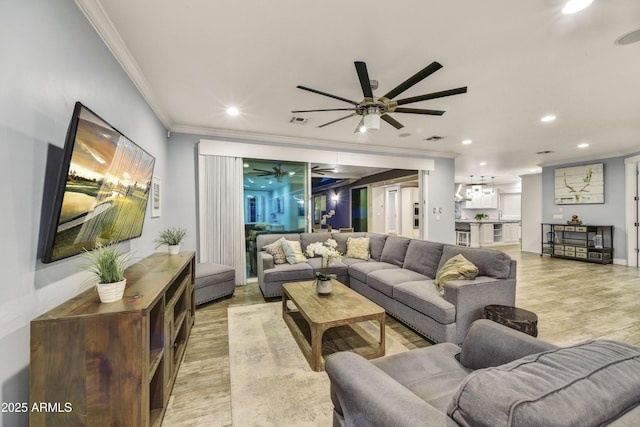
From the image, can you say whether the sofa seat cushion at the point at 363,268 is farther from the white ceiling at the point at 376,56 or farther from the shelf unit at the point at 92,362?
the shelf unit at the point at 92,362

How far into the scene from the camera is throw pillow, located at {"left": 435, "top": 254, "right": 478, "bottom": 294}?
2646 mm

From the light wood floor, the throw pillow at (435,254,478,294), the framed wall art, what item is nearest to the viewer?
the light wood floor

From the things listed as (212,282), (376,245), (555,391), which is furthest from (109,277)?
(376,245)

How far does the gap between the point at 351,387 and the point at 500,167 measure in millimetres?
9224

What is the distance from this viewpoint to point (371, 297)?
3.56 metres

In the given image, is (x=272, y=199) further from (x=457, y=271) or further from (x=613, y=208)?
(x=613, y=208)

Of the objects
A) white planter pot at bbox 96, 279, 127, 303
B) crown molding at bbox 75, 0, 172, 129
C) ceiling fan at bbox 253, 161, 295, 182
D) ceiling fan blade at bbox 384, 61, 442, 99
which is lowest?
white planter pot at bbox 96, 279, 127, 303

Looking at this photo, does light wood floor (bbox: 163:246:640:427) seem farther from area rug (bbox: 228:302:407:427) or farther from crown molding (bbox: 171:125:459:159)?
crown molding (bbox: 171:125:459:159)

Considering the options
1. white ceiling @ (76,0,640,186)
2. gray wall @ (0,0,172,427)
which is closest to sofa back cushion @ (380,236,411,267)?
white ceiling @ (76,0,640,186)

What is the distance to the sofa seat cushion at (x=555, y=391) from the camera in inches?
23.1

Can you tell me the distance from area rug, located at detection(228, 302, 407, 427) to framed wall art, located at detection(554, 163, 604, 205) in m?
7.62

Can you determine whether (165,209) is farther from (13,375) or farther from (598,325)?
(598,325)

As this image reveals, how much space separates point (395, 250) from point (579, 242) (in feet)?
21.5

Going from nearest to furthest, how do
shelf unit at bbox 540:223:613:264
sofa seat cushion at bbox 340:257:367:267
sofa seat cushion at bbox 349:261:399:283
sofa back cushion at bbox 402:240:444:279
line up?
sofa back cushion at bbox 402:240:444:279, sofa seat cushion at bbox 349:261:399:283, sofa seat cushion at bbox 340:257:367:267, shelf unit at bbox 540:223:613:264
